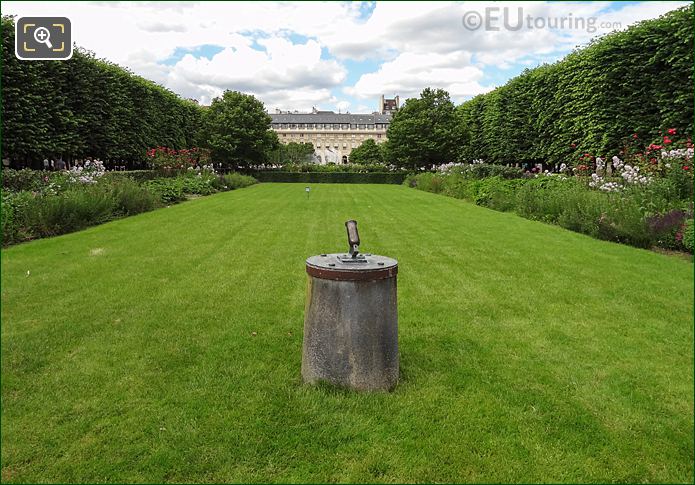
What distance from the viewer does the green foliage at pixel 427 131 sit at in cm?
4206

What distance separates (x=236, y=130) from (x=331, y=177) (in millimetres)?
9840

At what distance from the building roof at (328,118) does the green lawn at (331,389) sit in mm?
126483

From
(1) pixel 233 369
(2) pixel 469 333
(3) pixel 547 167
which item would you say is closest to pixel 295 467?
(1) pixel 233 369

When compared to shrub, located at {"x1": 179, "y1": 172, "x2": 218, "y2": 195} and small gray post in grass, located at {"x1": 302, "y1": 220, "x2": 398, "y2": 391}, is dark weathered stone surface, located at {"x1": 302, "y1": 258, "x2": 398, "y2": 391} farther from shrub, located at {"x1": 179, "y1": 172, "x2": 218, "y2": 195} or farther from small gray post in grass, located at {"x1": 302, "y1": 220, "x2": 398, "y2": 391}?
shrub, located at {"x1": 179, "y1": 172, "x2": 218, "y2": 195}

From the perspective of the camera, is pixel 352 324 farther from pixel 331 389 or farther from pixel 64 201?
pixel 64 201

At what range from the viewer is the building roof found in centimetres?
13025

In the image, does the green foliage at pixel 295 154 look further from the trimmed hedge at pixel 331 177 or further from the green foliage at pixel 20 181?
the green foliage at pixel 20 181

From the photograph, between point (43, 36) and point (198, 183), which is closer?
point (43, 36)

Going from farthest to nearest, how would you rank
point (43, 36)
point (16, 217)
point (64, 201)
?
point (64, 201) → point (16, 217) → point (43, 36)

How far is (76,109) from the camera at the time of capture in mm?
22391

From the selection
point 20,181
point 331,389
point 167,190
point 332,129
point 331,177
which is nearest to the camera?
point 331,389

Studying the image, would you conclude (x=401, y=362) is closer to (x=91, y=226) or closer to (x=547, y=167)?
(x=91, y=226)

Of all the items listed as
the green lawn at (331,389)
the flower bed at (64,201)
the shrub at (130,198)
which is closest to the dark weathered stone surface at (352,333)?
the green lawn at (331,389)

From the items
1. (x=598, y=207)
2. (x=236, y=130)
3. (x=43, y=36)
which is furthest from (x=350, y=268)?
(x=236, y=130)
